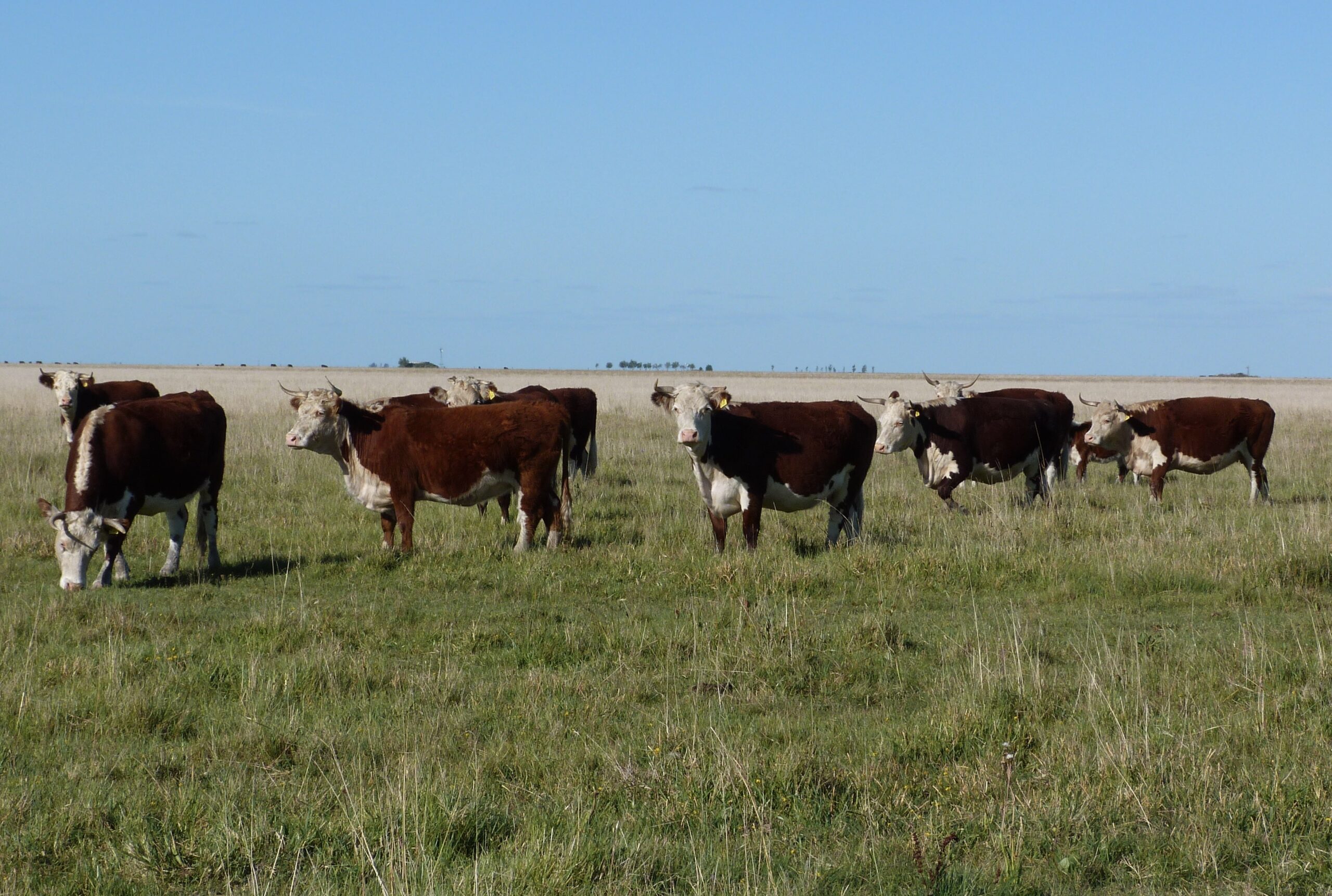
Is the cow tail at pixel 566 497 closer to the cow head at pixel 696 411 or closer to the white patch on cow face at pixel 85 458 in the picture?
the cow head at pixel 696 411

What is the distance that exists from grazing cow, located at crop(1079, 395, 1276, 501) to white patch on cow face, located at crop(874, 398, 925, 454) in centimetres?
319

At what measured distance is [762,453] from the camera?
11.5 meters

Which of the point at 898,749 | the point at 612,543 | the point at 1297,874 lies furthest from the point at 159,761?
the point at 612,543

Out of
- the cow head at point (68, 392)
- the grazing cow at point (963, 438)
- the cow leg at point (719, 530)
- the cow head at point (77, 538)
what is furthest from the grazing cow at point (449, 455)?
Answer: the cow head at point (68, 392)

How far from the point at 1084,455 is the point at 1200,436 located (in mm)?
3114

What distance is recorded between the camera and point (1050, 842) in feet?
15.3

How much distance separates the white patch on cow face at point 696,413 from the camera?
35.9ft

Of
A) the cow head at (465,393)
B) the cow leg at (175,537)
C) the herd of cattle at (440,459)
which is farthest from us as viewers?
the cow head at (465,393)

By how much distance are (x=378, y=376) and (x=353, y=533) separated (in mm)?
85510

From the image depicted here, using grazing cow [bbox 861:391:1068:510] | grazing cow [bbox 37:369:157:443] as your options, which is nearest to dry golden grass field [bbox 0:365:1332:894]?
grazing cow [bbox 861:391:1068:510]

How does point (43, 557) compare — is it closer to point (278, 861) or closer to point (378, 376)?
point (278, 861)

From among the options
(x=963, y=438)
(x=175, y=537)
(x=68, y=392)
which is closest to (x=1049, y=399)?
(x=963, y=438)

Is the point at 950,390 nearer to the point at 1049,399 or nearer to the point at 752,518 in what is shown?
the point at 1049,399

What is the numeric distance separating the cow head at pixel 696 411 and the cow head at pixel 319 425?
10.6ft
